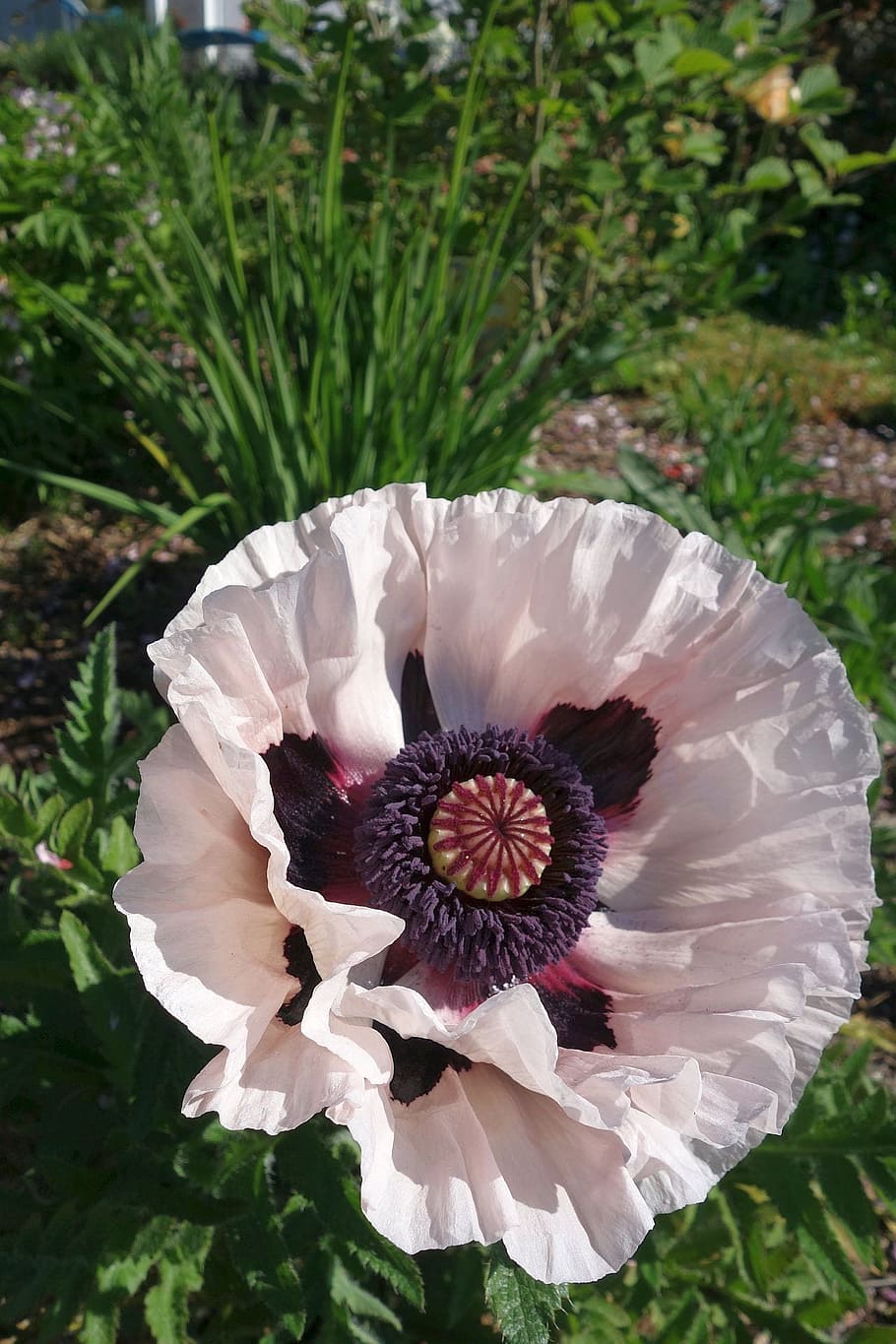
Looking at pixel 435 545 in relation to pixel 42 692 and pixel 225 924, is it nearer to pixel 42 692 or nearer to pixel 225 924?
pixel 225 924

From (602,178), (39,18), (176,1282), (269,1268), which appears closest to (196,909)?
(269,1268)

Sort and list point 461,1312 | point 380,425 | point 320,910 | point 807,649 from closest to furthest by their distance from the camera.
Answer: point 320,910 → point 807,649 → point 461,1312 → point 380,425

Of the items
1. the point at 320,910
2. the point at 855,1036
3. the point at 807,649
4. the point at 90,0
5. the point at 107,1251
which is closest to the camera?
the point at 320,910

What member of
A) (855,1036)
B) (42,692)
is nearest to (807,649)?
(855,1036)

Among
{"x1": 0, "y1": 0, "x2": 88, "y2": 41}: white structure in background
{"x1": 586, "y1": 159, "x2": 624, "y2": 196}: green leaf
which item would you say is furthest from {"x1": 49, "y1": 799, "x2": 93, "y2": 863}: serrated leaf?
{"x1": 0, "y1": 0, "x2": 88, "y2": 41}: white structure in background

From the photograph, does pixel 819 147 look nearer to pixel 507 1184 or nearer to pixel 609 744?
pixel 609 744

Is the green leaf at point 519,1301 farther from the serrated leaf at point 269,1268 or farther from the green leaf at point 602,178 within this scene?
the green leaf at point 602,178

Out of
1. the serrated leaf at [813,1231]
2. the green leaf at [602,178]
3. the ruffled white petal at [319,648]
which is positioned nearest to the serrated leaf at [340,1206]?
the ruffled white petal at [319,648]

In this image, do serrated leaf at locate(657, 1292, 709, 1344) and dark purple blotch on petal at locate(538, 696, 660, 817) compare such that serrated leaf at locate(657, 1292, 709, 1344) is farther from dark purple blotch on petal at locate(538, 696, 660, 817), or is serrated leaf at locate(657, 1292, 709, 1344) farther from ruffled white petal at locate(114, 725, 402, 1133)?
ruffled white petal at locate(114, 725, 402, 1133)
